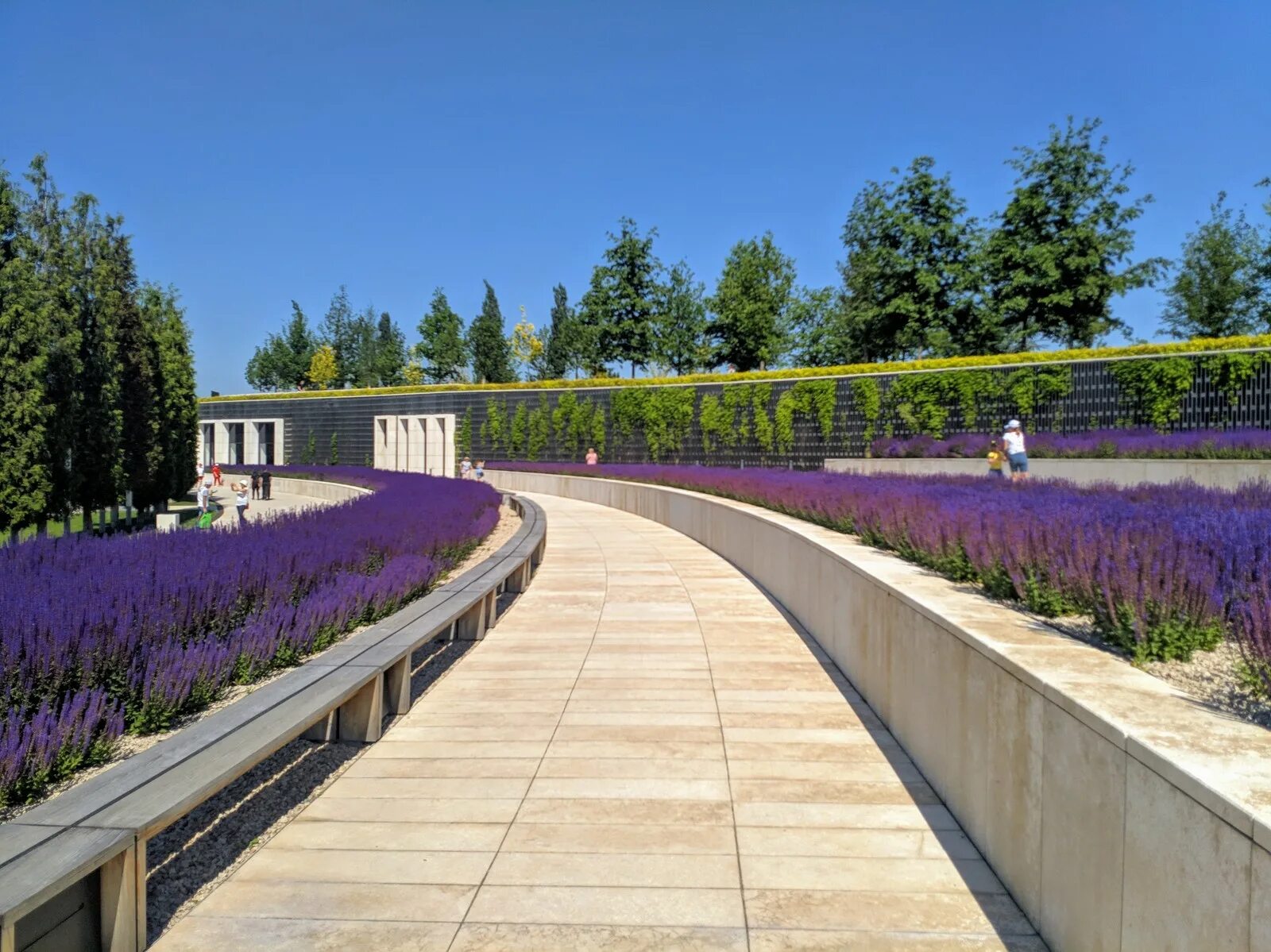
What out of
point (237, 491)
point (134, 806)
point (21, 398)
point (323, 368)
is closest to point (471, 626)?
point (134, 806)

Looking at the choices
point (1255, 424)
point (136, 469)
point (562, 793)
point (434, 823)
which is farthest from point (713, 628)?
point (136, 469)

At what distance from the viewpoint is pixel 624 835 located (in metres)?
3.65

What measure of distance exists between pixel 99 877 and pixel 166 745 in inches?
32.2

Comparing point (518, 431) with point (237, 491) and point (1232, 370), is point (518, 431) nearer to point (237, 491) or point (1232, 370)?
point (237, 491)

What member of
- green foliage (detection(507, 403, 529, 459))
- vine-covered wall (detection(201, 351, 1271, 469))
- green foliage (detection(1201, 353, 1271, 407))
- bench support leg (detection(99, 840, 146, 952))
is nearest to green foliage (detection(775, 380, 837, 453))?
vine-covered wall (detection(201, 351, 1271, 469))

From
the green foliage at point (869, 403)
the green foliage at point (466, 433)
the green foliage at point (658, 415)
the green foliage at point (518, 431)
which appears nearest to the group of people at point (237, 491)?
the green foliage at point (466, 433)

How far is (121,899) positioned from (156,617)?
7.64 feet

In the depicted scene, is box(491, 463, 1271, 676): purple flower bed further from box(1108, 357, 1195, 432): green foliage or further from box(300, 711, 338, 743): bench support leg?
box(1108, 357, 1195, 432): green foliage

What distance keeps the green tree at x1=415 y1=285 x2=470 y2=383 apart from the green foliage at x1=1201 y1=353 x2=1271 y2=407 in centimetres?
5941

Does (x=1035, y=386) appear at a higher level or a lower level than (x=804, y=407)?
higher

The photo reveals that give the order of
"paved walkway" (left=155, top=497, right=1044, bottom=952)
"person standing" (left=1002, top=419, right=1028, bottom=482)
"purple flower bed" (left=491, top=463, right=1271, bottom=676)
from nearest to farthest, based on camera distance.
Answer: "paved walkway" (left=155, top=497, right=1044, bottom=952)
"purple flower bed" (left=491, top=463, right=1271, bottom=676)
"person standing" (left=1002, top=419, right=1028, bottom=482)

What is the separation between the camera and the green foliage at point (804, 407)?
81.4ft

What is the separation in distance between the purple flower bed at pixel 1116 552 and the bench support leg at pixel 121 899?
3542mm

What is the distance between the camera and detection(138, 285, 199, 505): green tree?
25203 millimetres
